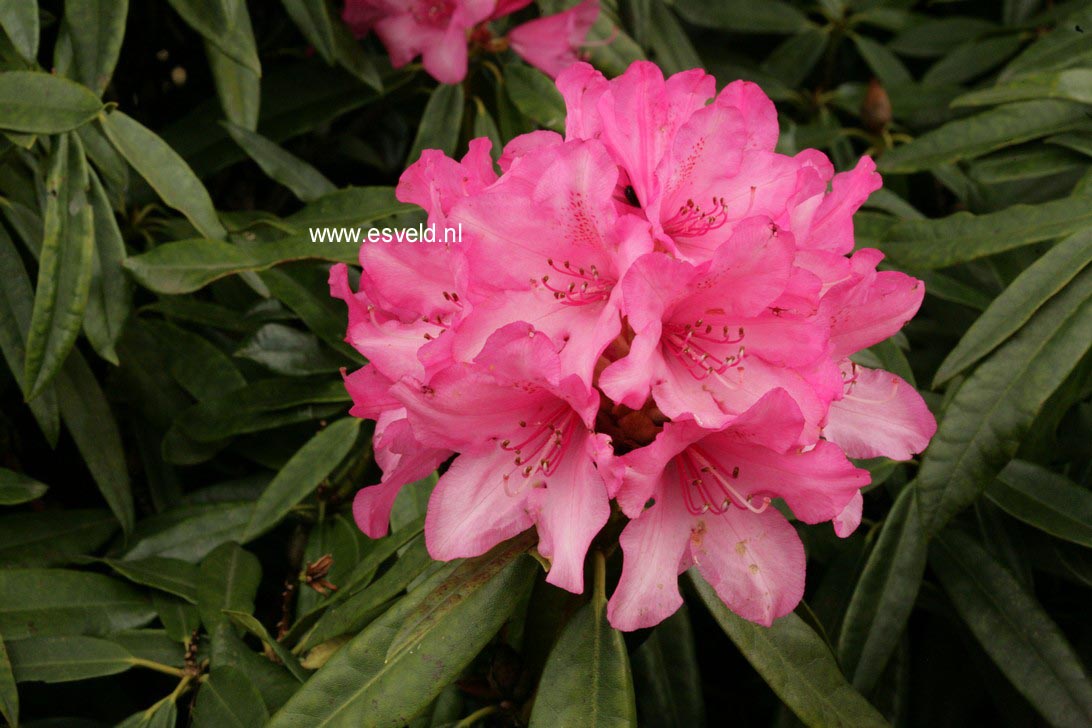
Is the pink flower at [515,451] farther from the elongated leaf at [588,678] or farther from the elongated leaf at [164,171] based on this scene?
the elongated leaf at [164,171]

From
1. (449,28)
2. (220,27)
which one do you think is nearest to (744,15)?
(449,28)

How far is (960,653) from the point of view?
3.76 ft

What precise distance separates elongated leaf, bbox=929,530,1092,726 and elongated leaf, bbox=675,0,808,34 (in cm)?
93

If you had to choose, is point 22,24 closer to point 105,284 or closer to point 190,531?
point 105,284

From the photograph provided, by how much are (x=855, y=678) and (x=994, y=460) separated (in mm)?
240

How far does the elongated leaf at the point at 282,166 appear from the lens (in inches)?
46.1

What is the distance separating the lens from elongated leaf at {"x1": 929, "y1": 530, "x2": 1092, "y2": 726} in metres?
0.88

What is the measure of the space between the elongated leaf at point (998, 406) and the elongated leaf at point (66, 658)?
72 cm

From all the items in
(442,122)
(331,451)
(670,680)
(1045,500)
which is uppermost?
(442,122)

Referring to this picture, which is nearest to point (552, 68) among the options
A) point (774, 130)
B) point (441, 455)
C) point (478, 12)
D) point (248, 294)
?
point (478, 12)

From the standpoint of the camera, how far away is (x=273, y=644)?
839mm

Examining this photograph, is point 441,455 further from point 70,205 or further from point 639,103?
point 70,205

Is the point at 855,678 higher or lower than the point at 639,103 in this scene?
lower

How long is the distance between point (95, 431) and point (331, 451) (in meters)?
0.26
